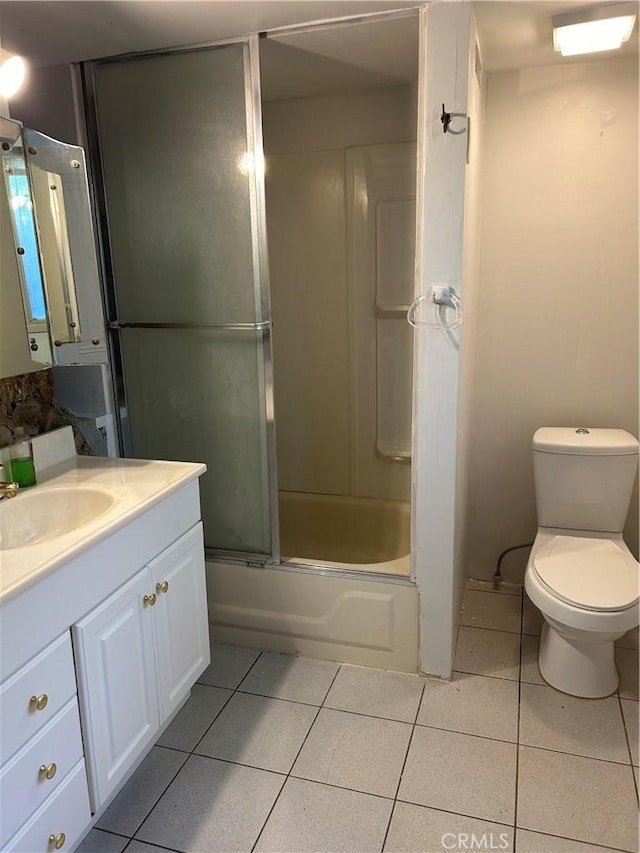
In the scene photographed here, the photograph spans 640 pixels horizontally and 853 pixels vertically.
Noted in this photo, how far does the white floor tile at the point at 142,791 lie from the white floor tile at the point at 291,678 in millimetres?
369

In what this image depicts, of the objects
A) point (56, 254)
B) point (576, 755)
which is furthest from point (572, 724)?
point (56, 254)

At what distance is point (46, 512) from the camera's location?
177 centimetres

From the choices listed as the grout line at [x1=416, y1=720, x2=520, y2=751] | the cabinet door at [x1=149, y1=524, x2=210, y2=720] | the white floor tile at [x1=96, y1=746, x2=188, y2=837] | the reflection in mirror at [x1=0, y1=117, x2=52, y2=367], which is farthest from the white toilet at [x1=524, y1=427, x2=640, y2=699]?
the reflection in mirror at [x1=0, y1=117, x2=52, y2=367]

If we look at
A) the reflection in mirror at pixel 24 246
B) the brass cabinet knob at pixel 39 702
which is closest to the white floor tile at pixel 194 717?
the brass cabinet knob at pixel 39 702

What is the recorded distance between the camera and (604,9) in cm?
187

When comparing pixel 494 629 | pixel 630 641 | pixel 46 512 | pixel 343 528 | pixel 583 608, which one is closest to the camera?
pixel 46 512

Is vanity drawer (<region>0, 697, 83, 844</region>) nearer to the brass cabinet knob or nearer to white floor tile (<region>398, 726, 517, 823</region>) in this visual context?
the brass cabinet knob

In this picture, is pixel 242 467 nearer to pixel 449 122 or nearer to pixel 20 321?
pixel 20 321

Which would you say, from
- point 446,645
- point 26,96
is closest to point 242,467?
point 446,645

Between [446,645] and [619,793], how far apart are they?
0.65 metres

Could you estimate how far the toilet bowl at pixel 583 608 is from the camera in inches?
77.5

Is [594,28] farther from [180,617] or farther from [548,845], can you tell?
[548,845]

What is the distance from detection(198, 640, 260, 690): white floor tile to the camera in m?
2.26

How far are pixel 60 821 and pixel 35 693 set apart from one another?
0.35m
